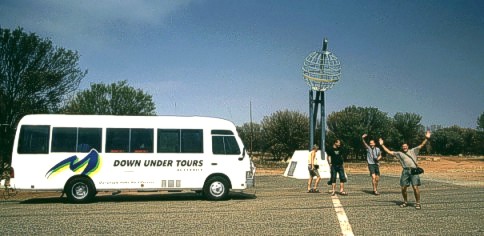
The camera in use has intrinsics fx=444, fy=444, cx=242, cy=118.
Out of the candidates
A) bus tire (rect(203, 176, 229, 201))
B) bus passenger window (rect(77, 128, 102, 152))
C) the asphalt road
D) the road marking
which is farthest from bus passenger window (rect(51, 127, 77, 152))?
the road marking

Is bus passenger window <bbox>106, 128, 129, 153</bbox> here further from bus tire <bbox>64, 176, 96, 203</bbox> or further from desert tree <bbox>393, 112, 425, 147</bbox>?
desert tree <bbox>393, 112, 425, 147</bbox>

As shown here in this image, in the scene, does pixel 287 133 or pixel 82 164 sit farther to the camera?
pixel 287 133

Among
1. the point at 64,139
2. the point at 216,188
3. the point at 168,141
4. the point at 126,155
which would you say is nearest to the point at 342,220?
the point at 216,188

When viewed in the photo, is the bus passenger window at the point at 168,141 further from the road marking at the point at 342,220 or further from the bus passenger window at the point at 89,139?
the road marking at the point at 342,220

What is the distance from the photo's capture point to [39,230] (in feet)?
28.1

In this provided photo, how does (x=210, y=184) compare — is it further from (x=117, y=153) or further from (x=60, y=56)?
(x=60, y=56)

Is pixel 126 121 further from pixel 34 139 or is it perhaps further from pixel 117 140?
pixel 34 139

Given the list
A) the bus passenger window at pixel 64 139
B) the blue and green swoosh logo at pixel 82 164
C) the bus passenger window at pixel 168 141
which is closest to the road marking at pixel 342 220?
the bus passenger window at pixel 168 141

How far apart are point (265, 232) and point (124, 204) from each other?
6.43 meters

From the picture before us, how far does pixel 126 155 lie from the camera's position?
13680 mm

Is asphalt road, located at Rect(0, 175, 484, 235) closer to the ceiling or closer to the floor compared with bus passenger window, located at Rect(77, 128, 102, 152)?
closer to the floor

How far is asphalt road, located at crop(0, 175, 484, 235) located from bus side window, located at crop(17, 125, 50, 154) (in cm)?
161

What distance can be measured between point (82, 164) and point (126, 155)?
1304 millimetres

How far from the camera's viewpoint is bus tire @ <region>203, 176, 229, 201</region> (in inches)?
550
